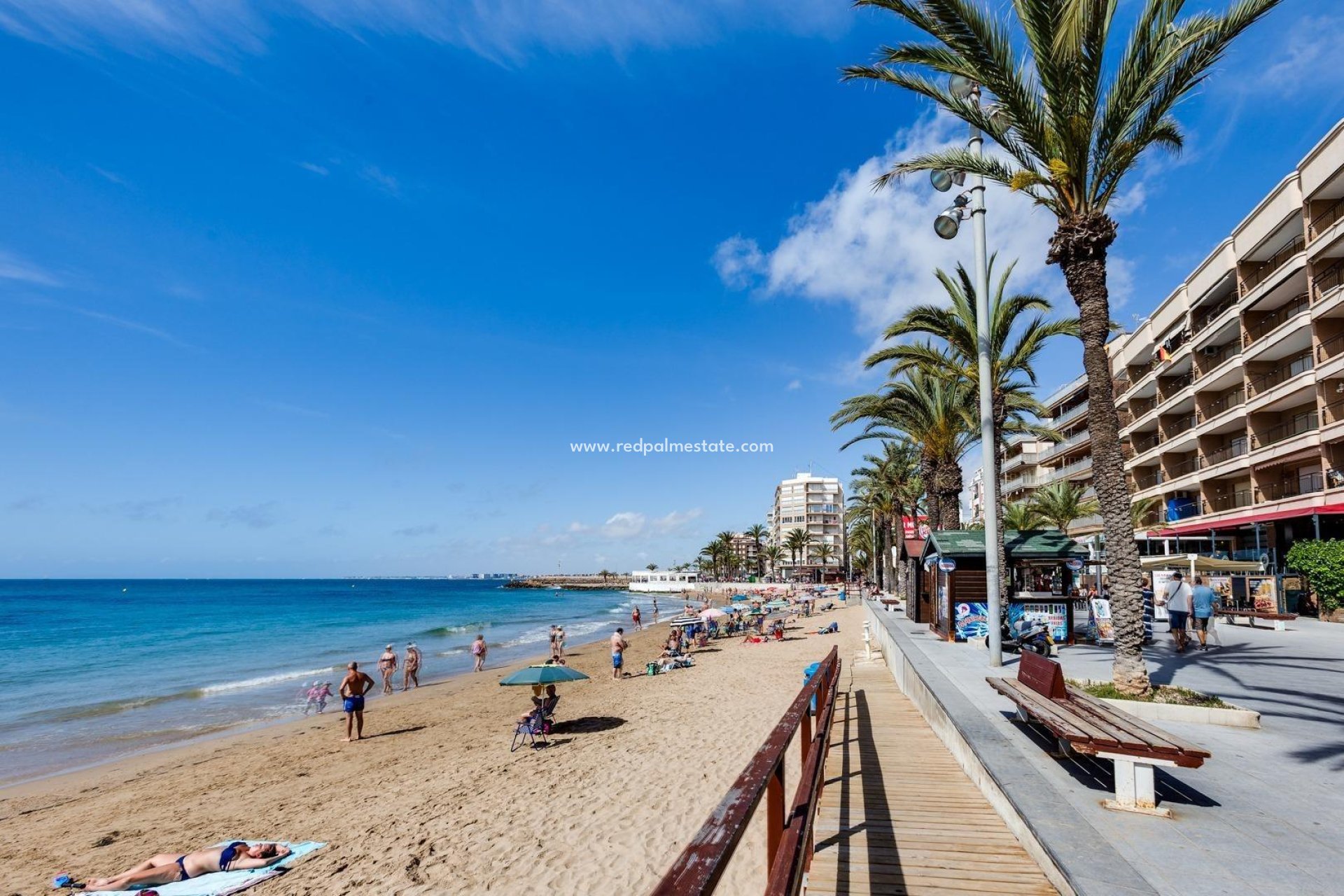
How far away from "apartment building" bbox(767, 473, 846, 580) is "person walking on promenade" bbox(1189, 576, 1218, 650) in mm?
116065

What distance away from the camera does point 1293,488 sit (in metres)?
28.0

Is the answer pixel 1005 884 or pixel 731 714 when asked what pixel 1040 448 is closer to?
pixel 731 714

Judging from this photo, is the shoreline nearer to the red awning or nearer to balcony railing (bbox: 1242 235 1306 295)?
the red awning

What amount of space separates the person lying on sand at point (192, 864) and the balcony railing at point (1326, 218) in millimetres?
36190

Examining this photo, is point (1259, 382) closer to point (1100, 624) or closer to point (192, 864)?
point (1100, 624)

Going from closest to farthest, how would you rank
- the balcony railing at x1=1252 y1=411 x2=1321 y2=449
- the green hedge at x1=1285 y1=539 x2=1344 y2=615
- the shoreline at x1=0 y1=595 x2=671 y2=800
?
the shoreline at x1=0 y1=595 x2=671 y2=800, the green hedge at x1=1285 y1=539 x2=1344 y2=615, the balcony railing at x1=1252 y1=411 x2=1321 y2=449

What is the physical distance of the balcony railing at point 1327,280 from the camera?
24641 millimetres

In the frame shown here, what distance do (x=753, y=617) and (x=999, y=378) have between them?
26.7 meters

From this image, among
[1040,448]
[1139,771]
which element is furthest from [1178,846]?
[1040,448]

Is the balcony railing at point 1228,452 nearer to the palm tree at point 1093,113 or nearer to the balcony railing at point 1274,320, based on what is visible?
the balcony railing at point 1274,320

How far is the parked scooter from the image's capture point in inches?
531

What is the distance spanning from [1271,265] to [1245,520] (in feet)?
38.1

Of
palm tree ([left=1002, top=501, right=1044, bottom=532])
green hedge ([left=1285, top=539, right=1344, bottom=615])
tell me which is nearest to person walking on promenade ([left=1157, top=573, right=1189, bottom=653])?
green hedge ([left=1285, top=539, right=1344, bottom=615])

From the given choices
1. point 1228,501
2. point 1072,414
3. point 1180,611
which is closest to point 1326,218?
point 1228,501
